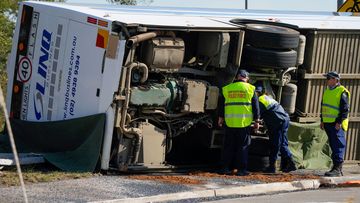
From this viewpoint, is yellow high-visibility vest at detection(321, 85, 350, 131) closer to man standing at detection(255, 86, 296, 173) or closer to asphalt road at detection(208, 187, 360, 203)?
man standing at detection(255, 86, 296, 173)

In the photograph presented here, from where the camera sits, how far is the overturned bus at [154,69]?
40.1 ft

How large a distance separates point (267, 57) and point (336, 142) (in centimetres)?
174

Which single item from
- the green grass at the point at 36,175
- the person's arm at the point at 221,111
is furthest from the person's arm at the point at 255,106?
the green grass at the point at 36,175

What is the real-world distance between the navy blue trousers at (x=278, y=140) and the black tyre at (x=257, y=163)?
6.5 inches

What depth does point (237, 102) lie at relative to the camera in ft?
42.6

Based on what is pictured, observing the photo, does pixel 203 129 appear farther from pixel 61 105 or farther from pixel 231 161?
pixel 61 105

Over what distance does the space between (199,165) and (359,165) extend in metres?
3.09

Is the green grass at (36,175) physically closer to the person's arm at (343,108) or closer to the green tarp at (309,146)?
the green tarp at (309,146)

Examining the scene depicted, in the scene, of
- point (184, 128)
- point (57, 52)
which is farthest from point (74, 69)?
point (184, 128)

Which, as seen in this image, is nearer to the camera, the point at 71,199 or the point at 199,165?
the point at 71,199

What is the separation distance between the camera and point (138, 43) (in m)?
12.2

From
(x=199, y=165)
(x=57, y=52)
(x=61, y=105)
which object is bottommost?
(x=199, y=165)

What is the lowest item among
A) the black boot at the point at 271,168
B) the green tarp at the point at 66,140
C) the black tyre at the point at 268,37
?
the black boot at the point at 271,168

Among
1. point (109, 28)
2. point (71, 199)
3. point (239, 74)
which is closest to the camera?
point (71, 199)
